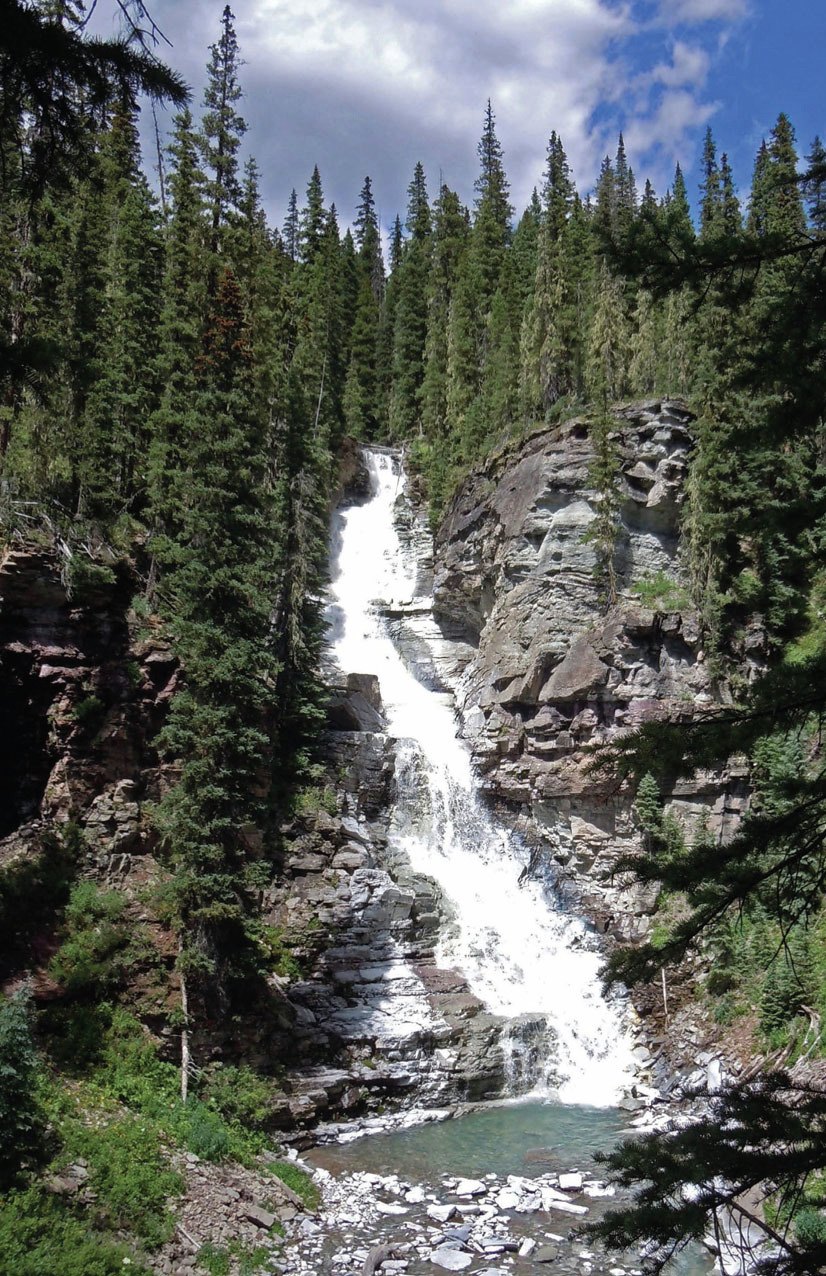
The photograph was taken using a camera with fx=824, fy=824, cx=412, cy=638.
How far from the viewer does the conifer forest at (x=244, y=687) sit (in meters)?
5.51

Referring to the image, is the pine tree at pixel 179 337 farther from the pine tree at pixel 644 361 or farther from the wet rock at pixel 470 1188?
the pine tree at pixel 644 361

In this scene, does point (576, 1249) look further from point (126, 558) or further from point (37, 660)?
point (126, 558)

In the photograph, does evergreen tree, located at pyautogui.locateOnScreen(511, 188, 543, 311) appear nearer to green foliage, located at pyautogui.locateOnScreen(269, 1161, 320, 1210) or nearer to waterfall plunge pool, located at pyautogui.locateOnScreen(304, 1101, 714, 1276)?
waterfall plunge pool, located at pyautogui.locateOnScreen(304, 1101, 714, 1276)

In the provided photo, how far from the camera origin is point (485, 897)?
27.2 meters

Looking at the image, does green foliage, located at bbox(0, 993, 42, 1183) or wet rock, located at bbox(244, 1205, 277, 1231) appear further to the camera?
wet rock, located at bbox(244, 1205, 277, 1231)

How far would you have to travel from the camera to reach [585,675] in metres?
28.0

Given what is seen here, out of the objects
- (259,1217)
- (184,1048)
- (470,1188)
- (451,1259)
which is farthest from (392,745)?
(451,1259)

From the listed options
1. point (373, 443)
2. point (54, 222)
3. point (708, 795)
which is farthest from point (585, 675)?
point (373, 443)

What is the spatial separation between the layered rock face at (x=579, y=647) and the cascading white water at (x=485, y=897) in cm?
109

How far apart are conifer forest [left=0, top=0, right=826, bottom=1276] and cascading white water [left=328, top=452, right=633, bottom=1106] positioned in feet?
6.90

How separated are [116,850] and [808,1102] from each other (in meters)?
16.3

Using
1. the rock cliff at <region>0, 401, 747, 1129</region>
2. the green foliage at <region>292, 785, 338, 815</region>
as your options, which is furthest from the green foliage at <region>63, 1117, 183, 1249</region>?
the green foliage at <region>292, 785, 338, 815</region>

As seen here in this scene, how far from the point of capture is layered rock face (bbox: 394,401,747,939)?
27.1m

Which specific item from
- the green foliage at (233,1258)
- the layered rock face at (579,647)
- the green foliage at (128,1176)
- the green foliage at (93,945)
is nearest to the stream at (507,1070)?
the green foliage at (233,1258)
